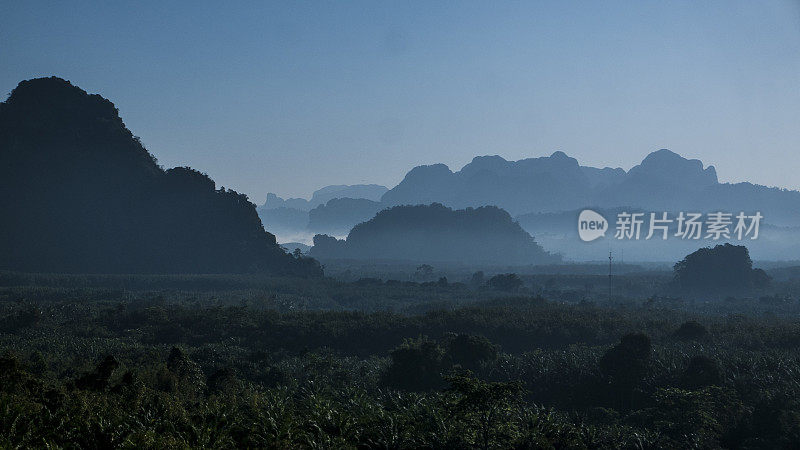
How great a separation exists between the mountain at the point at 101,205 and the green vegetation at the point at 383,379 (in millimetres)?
36099

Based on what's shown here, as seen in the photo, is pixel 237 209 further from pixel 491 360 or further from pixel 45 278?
pixel 491 360

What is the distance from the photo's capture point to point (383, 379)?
34469 mm

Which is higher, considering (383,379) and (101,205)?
(101,205)

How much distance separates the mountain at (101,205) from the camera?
102438mm

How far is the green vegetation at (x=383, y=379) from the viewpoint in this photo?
18438mm

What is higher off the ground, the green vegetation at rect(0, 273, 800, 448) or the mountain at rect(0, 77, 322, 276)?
the mountain at rect(0, 77, 322, 276)

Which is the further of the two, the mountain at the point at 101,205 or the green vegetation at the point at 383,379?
the mountain at the point at 101,205

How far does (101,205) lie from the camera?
11156 cm

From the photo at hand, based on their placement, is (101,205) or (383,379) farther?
(101,205)

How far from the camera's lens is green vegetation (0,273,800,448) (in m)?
18.4

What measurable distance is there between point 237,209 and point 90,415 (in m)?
108

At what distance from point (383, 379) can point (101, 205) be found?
9777cm

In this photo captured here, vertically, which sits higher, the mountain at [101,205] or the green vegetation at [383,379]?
the mountain at [101,205]

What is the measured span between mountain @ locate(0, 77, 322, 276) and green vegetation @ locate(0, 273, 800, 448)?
36099 mm
